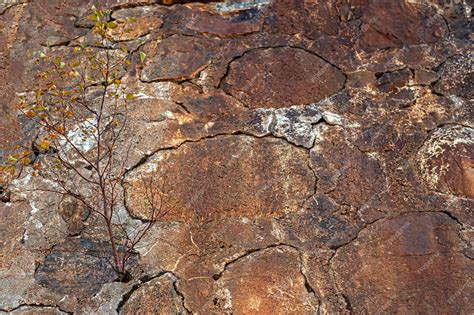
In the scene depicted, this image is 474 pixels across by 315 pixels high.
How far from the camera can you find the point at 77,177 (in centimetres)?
257

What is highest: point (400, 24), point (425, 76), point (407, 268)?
point (400, 24)

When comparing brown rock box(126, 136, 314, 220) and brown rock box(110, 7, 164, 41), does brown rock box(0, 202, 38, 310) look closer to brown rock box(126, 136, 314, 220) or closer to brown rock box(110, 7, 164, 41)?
brown rock box(126, 136, 314, 220)

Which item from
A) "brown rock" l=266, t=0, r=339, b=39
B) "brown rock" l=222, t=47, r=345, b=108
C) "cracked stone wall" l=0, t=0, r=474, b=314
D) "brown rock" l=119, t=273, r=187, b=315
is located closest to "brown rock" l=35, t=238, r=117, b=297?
"cracked stone wall" l=0, t=0, r=474, b=314

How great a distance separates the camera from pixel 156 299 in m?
2.11

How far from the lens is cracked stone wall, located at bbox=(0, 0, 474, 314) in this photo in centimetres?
215

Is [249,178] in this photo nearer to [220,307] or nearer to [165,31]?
[220,307]

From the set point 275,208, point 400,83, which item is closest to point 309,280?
point 275,208

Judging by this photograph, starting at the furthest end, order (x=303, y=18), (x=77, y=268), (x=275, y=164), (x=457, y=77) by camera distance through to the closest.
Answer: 1. (x=303, y=18)
2. (x=457, y=77)
3. (x=275, y=164)
4. (x=77, y=268)

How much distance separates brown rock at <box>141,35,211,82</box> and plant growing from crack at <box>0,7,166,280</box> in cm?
14

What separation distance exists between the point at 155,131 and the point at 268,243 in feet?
2.58

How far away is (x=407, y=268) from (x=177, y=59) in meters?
1.59

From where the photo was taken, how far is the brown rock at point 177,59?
297 centimetres

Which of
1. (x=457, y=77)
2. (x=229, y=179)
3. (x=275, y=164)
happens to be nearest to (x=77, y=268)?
(x=229, y=179)

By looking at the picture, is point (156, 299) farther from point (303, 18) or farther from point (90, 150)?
point (303, 18)
